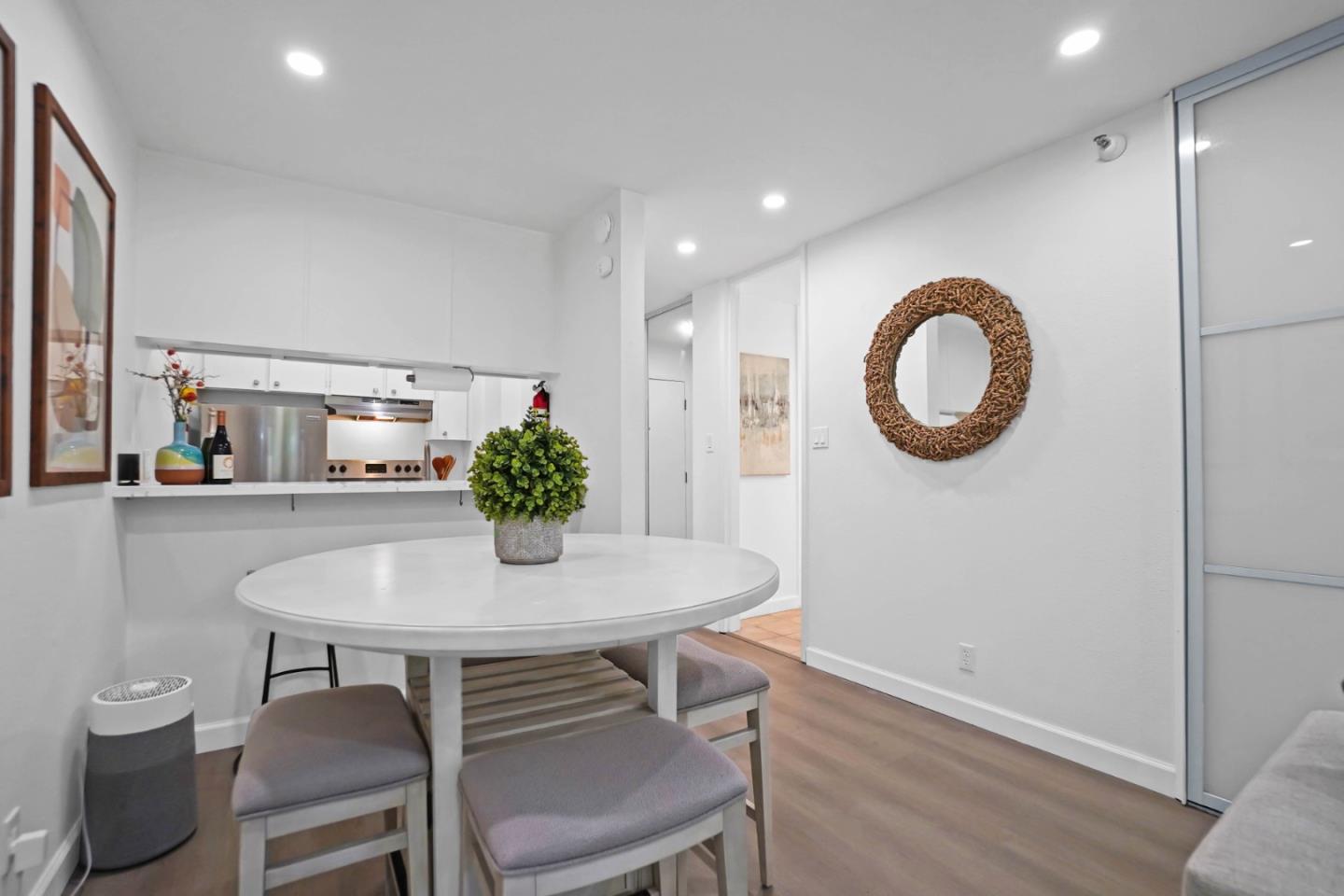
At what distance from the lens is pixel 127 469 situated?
7.49 ft

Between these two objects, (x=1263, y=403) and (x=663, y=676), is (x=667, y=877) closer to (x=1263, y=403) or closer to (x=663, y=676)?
(x=663, y=676)

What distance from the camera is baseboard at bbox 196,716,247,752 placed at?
2527mm

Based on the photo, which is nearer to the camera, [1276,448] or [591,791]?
[591,791]

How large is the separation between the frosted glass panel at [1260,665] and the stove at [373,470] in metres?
3.67

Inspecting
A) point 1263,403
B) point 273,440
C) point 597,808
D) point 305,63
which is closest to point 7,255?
point 305,63

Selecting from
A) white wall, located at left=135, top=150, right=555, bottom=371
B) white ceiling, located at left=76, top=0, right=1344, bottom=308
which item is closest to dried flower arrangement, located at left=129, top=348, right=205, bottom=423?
white wall, located at left=135, top=150, right=555, bottom=371

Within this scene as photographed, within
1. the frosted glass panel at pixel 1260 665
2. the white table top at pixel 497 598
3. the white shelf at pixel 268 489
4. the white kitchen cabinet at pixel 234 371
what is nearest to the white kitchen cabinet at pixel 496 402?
the white shelf at pixel 268 489

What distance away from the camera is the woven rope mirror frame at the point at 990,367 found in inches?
102

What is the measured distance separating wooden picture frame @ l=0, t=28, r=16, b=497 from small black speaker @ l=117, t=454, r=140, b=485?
1058 mm

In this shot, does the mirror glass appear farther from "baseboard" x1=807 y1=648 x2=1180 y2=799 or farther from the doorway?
the doorway

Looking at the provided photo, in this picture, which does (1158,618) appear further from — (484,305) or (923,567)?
(484,305)

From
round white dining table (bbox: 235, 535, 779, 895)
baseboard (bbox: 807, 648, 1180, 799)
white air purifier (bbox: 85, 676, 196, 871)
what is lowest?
baseboard (bbox: 807, 648, 1180, 799)

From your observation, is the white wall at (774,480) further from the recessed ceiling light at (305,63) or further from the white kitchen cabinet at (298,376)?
the recessed ceiling light at (305,63)

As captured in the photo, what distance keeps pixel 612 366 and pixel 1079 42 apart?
6.68 feet
